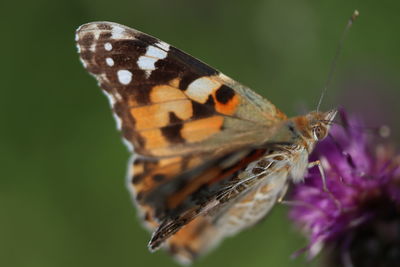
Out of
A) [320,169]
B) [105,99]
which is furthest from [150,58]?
[105,99]

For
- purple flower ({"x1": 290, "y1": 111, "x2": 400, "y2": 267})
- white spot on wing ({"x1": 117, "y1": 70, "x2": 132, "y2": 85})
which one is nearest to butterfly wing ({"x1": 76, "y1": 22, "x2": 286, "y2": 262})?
white spot on wing ({"x1": 117, "y1": 70, "x2": 132, "y2": 85})

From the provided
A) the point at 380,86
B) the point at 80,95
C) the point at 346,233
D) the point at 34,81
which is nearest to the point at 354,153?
the point at 346,233

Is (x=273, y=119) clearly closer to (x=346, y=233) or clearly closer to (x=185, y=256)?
(x=346, y=233)

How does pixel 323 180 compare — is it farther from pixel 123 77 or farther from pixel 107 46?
pixel 107 46

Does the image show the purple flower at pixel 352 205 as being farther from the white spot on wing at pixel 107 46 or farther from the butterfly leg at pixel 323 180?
the white spot on wing at pixel 107 46

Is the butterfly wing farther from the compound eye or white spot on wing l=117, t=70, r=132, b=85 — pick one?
the compound eye
